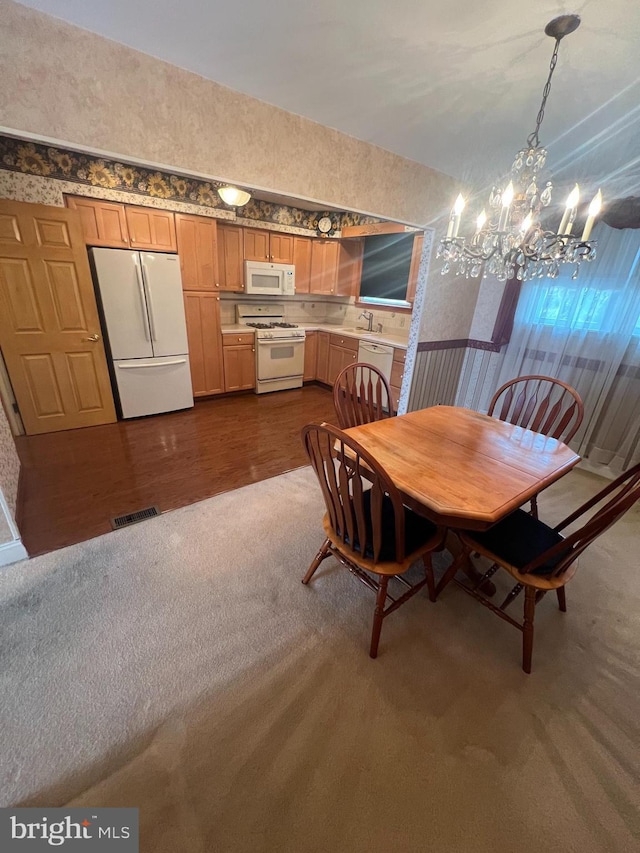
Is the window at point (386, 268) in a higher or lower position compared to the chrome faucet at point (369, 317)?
higher

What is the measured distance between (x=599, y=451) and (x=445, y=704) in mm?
2704

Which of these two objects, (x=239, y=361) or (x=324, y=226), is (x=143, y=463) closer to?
(x=239, y=361)

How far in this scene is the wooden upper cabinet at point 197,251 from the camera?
3484 mm

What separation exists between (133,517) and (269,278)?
3402mm

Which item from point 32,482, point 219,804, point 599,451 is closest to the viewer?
point 219,804

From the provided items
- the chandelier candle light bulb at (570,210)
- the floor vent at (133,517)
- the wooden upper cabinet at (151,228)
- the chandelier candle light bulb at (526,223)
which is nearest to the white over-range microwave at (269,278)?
the wooden upper cabinet at (151,228)

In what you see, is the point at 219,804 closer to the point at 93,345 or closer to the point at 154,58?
the point at 154,58

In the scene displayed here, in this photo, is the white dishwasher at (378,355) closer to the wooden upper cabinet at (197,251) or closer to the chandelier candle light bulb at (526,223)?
the wooden upper cabinet at (197,251)

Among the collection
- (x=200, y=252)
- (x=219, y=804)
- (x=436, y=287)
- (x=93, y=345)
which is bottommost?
(x=219, y=804)

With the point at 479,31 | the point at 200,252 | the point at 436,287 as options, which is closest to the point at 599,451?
the point at 436,287

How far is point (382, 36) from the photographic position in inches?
51.8

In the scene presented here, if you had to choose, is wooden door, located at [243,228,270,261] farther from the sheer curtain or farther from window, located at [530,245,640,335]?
window, located at [530,245,640,335]

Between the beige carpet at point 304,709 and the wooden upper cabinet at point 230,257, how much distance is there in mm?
3347

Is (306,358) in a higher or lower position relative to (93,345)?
lower
